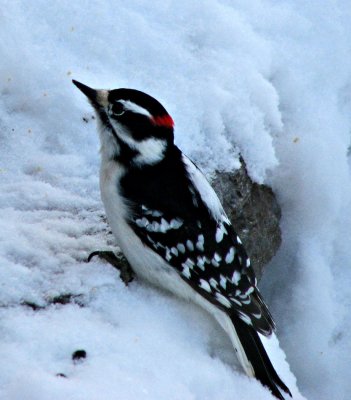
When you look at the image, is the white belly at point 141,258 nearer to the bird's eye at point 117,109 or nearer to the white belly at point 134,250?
the white belly at point 134,250

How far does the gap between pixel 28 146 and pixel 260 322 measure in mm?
1696

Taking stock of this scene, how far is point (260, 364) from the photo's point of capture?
142 inches

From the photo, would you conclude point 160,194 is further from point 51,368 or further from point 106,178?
point 51,368

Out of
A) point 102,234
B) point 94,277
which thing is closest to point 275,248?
point 102,234

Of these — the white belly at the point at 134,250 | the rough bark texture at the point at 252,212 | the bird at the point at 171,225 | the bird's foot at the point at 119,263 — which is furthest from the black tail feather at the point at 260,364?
the rough bark texture at the point at 252,212

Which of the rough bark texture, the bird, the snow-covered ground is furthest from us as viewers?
the rough bark texture

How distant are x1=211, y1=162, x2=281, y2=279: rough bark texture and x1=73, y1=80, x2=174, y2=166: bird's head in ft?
2.68

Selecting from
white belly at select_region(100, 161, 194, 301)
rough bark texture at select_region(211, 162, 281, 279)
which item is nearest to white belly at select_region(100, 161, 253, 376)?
white belly at select_region(100, 161, 194, 301)

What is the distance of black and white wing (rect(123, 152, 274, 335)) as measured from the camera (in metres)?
3.73

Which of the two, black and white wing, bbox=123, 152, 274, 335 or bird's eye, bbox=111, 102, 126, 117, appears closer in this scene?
black and white wing, bbox=123, 152, 274, 335

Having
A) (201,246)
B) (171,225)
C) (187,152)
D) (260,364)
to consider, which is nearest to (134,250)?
(171,225)

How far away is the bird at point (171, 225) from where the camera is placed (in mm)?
3723

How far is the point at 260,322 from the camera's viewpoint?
373 centimetres

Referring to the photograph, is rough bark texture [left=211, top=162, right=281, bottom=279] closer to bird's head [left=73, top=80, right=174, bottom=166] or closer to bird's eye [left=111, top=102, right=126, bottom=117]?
bird's head [left=73, top=80, right=174, bottom=166]
